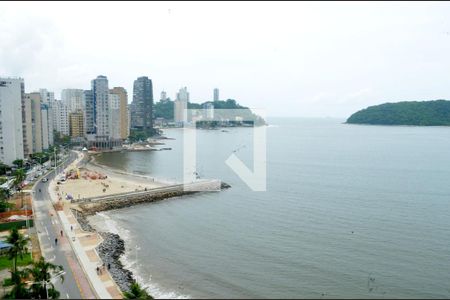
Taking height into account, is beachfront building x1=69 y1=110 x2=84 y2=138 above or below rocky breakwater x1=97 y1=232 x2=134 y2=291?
above

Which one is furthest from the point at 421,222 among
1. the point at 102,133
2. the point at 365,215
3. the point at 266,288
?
the point at 102,133

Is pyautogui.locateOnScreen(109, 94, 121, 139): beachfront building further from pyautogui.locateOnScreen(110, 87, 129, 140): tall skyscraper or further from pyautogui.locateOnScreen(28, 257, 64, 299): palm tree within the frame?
pyautogui.locateOnScreen(28, 257, 64, 299): palm tree

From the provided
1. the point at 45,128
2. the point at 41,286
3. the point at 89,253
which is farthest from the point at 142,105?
the point at 41,286

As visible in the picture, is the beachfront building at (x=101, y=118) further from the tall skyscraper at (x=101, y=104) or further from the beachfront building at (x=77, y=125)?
the beachfront building at (x=77, y=125)

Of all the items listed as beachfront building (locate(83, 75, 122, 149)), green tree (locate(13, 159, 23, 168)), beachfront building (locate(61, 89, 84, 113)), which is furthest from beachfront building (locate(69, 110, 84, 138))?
green tree (locate(13, 159, 23, 168))

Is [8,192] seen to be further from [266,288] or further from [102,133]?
[102,133]

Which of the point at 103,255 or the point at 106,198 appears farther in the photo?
the point at 106,198
